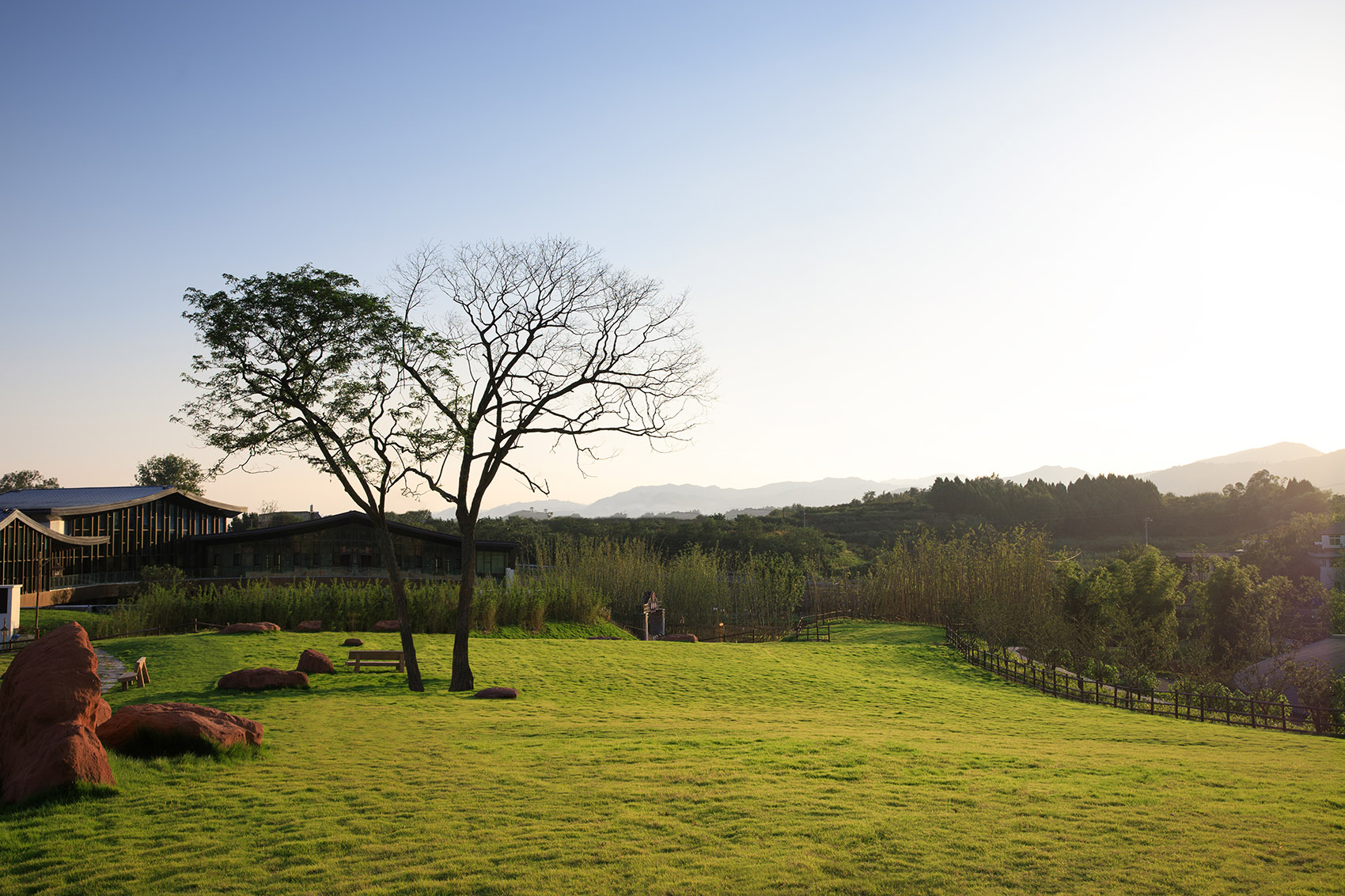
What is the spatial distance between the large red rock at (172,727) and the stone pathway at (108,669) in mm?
6126

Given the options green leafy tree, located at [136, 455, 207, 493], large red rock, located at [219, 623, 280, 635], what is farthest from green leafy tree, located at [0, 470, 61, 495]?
large red rock, located at [219, 623, 280, 635]

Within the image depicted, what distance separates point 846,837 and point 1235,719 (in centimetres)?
1625

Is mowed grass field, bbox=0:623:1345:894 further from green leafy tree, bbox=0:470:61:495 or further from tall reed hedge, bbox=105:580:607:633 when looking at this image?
green leafy tree, bbox=0:470:61:495

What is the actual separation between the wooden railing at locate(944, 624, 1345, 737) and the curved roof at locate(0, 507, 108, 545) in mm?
32040

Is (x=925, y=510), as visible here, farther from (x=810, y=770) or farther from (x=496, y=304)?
(x=810, y=770)

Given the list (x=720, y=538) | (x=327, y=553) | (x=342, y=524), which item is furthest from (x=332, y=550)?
(x=720, y=538)

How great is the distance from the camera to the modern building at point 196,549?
31.5 m

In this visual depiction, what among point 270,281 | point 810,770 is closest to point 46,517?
point 270,281

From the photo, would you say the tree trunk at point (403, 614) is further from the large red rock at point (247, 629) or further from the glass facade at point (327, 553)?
the glass facade at point (327, 553)

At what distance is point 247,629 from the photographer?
834 inches

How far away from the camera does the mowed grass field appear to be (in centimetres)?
550

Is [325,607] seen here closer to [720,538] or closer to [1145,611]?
[1145,611]

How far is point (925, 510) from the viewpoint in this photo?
2881 inches

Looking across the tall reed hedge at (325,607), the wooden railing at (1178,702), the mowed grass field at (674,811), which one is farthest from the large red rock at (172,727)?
the wooden railing at (1178,702)
